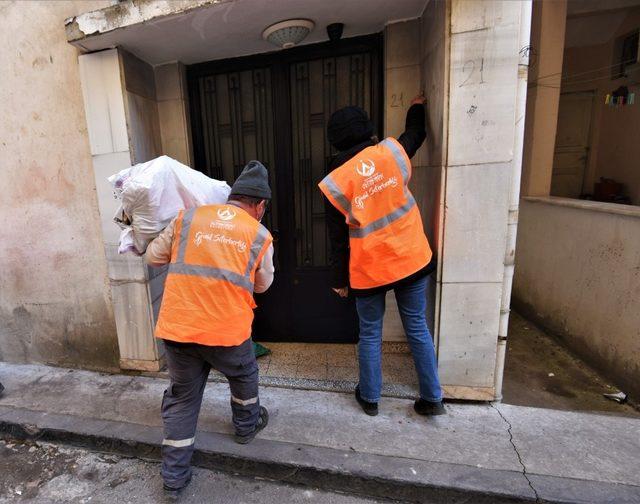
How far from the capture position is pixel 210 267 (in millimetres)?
2125

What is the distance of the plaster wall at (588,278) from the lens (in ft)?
10.8

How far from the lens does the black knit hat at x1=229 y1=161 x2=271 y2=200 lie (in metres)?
2.28

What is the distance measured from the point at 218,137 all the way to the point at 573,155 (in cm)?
672

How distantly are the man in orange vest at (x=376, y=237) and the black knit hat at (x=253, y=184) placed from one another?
0.41 meters

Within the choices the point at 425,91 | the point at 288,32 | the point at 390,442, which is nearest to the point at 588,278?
the point at 425,91

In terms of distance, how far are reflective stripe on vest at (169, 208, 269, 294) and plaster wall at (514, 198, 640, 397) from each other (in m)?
3.26

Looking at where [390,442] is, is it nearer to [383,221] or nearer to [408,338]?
[408,338]

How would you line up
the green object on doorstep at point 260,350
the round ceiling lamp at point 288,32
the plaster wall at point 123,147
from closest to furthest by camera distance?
1. the round ceiling lamp at point 288,32
2. the plaster wall at point 123,147
3. the green object on doorstep at point 260,350

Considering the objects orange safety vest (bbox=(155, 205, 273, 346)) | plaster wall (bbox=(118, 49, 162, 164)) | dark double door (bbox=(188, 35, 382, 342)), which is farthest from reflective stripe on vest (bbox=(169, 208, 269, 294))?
dark double door (bbox=(188, 35, 382, 342))

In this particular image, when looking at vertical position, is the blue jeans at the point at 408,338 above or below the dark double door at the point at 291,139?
below

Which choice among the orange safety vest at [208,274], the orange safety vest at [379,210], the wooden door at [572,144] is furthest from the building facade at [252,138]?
the wooden door at [572,144]

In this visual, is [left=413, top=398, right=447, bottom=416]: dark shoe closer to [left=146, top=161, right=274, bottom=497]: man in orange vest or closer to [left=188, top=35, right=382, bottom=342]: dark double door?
[left=188, top=35, right=382, bottom=342]: dark double door

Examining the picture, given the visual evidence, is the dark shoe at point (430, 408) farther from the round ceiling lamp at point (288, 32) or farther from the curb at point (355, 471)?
the round ceiling lamp at point (288, 32)

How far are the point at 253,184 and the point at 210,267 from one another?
0.57 m
